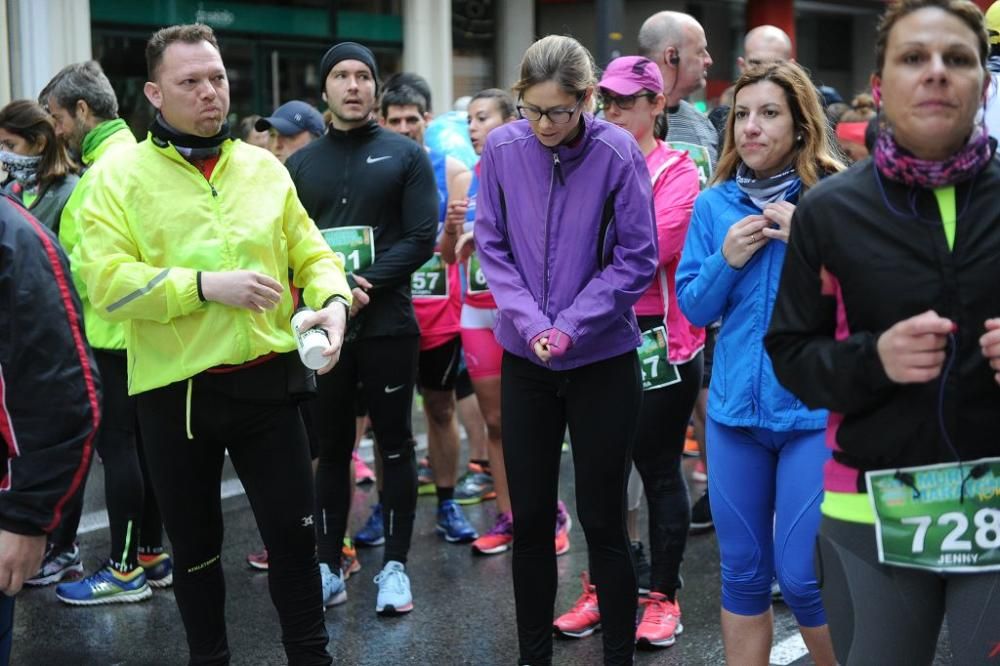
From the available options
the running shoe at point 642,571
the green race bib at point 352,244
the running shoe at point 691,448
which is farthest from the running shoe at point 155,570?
the running shoe at point 691,448

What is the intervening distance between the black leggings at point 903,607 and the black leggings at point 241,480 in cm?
189

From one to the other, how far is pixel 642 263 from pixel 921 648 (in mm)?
1823

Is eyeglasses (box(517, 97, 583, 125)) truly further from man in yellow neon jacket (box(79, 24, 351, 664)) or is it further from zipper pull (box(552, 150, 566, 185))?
man in yellow neon jacket (box(79, 24, 351, 664))

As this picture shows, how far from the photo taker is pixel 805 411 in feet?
12.6

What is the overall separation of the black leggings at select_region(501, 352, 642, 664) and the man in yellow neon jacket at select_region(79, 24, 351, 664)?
691mm

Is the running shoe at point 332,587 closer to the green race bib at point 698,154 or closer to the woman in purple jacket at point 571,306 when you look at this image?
the woman in purple jacket at point 571,306

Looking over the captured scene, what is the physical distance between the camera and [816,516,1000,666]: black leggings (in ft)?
8.87

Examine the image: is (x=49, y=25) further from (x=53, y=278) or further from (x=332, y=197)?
(x=53, y=278)

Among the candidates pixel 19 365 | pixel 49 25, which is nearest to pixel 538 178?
pixel 19 365

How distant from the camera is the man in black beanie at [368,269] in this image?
18.1 feet

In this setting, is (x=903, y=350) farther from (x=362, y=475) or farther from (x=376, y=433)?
(x=362, y=475)

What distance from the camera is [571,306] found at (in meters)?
4.27

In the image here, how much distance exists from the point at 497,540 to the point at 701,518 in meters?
1.08

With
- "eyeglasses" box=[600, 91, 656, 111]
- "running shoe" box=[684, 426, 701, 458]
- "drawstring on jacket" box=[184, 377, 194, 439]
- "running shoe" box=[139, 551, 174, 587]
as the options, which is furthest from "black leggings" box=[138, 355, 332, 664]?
"running shoe" box=[684, 426, 701, 458]
